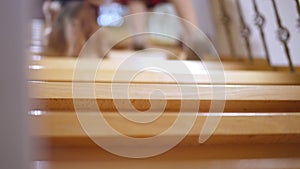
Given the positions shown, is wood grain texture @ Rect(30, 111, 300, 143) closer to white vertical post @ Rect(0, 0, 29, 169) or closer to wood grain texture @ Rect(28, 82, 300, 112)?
wood grain texture @ Rect(28, 82, 300, 112)

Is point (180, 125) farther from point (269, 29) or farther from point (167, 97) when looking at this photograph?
point (269, 29)

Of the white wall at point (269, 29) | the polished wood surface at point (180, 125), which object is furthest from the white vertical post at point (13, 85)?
the white wall at point (269, 29)

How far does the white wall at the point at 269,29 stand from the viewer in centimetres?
177

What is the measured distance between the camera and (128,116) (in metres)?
0.84

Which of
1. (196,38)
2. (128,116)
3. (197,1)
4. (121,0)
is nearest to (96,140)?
(128,116)

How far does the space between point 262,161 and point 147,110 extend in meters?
0.28

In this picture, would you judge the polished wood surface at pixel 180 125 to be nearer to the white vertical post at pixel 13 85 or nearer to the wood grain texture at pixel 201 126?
the wood grain texture at pixel 201 126

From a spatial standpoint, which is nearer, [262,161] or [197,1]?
[262,161]

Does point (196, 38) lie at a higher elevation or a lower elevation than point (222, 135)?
higher

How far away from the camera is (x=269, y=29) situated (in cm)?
220

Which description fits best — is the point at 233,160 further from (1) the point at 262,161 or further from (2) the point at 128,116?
(2) the point at 128,116

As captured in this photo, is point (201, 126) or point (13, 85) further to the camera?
point (201, 126)

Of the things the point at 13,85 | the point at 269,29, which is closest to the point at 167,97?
the point at 13,85

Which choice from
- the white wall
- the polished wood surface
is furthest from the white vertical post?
the white wall
